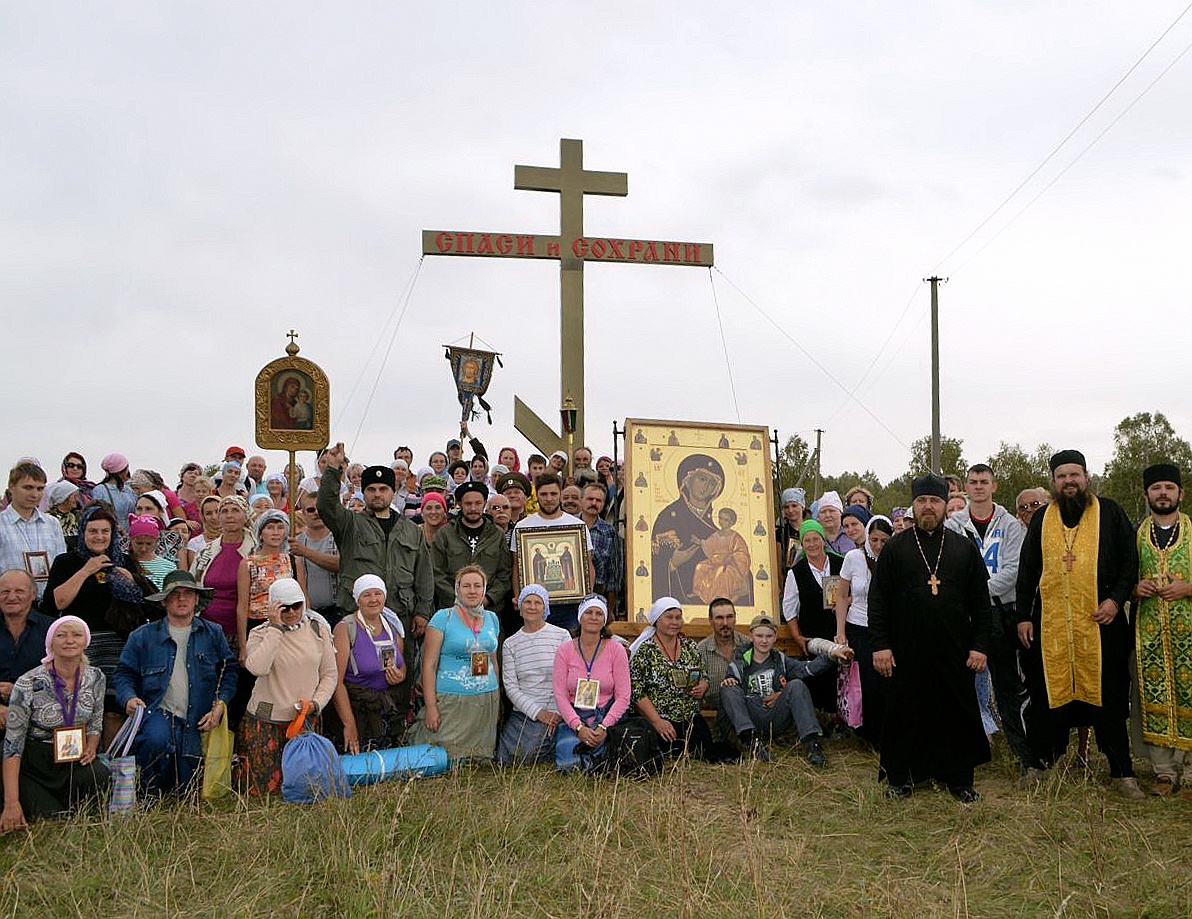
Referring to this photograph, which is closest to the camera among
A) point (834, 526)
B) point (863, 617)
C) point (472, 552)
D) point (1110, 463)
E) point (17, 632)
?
point (17, 632)

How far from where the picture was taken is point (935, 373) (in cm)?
2334

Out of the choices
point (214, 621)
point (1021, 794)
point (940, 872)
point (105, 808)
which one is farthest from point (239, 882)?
point (1021, 794)

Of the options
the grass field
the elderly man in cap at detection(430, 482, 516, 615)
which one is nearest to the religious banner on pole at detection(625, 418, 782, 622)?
the elderly man in cap at detection(430, 482, 516, 615)

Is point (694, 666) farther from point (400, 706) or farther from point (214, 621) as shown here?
point (214, 621)

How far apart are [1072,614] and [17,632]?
6.25m

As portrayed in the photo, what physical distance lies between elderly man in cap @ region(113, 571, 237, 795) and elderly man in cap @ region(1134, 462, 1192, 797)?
5601 millimetres

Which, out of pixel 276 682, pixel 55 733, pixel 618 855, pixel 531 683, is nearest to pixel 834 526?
pixel 531 683

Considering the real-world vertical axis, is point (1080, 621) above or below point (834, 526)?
below

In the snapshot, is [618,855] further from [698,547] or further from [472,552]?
[698,547]

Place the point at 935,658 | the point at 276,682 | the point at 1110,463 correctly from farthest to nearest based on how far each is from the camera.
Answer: the point at 1110,463 < the point at 935,658 < the point at 276,682

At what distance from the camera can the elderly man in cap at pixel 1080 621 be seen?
676 centimetres

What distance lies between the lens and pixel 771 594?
889cm

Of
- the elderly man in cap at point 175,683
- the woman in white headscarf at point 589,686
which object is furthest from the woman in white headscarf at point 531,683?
the elderly man in cap at point 175,683

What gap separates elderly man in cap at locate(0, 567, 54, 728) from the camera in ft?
20.4
